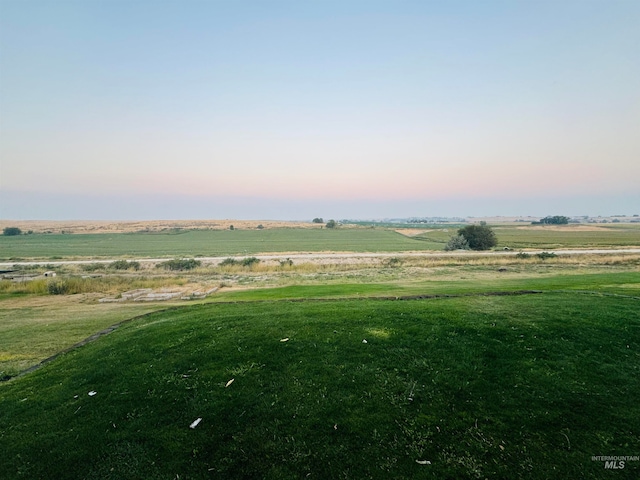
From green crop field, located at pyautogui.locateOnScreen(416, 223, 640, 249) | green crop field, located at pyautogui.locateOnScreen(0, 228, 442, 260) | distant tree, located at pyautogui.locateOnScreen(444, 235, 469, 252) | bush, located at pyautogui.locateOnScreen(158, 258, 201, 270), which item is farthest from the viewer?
green crop field, located at pyautogui.locateOnScreen(416, 223, 640, 249)

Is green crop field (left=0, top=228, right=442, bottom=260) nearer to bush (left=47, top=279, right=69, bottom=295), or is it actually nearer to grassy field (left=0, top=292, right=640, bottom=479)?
bush (left=47, top=279, right=69, bottom=295)

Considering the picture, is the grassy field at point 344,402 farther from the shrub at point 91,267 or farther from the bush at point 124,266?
the shrub at point 91,267

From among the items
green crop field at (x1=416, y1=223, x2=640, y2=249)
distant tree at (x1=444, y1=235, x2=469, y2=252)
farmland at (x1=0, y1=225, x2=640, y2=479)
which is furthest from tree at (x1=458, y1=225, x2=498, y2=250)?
farmland at (x1=0, y1=225, x2=640, y2=479)

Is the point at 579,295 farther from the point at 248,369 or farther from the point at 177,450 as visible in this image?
the point at 177,450

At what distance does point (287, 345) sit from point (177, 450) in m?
3.78

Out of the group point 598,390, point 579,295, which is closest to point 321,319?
point 598,390

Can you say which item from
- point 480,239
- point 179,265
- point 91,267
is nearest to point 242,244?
point 179,265

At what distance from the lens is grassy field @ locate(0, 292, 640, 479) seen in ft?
17.1

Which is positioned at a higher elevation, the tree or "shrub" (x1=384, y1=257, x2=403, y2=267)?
the tree

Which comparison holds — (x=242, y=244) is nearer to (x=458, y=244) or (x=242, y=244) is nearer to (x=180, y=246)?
(x=180, y=246)

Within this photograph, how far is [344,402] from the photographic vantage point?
21.3ft

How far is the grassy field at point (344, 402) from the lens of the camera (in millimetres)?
5219

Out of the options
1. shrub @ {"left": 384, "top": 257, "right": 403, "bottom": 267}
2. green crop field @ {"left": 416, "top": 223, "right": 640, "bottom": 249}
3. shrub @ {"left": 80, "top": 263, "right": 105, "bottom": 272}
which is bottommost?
shrub @ {"left": 80, "top": 263, "right": 105, "bottom": 272}

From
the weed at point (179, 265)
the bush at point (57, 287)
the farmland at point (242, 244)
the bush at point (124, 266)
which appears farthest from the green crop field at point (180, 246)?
the bush at point (57, 287)
